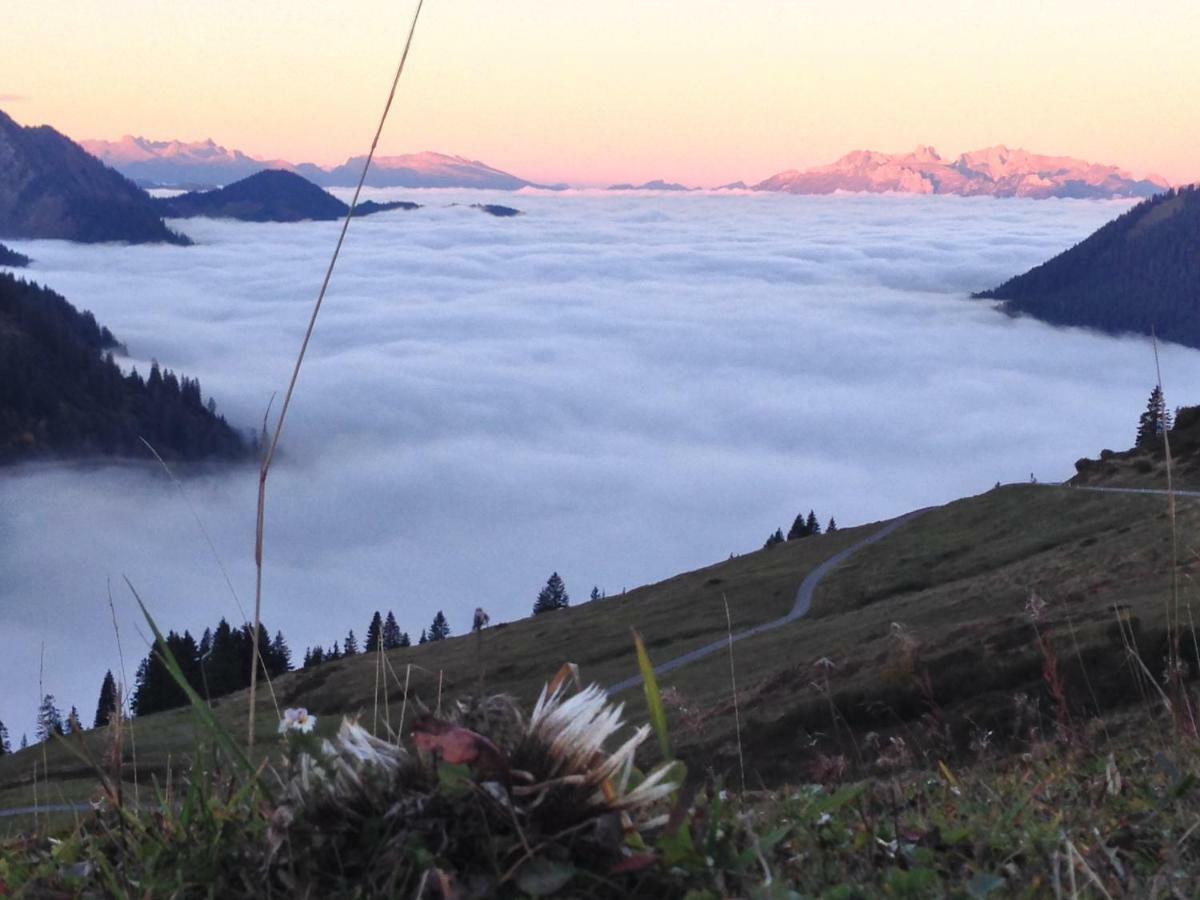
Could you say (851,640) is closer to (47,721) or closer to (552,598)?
(47,721)

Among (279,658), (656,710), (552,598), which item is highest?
(656,710)

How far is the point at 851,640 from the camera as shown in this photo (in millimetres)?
58750

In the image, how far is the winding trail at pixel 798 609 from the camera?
6556 cm

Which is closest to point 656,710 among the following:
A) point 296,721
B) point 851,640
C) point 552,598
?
point 296,721

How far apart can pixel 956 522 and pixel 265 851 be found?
104m

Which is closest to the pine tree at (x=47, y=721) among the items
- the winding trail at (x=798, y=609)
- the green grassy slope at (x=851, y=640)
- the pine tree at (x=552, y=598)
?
the green grassy slope at (x=851, y=640)

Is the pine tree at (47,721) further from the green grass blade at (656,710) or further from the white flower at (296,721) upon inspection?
the green grass blade at (656,710)

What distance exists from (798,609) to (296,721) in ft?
284

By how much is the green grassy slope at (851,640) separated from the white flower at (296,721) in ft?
0.47

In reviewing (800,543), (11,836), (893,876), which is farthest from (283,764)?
(800,543)

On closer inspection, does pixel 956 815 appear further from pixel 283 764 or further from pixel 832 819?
pixel 283 764

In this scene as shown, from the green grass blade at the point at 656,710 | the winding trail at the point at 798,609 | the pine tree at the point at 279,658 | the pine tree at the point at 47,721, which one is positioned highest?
the green grass blade at the point at 656,710

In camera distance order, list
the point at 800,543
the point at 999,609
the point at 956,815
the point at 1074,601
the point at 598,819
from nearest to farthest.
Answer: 1. the point at 598,819
2. the point at 956,815
3. the point at 1074,601
4. the point at 999,609
5. the point at 800,543

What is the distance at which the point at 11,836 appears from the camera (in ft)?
14.5
